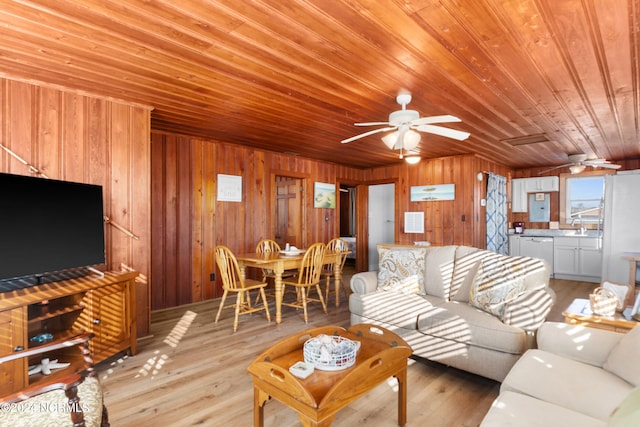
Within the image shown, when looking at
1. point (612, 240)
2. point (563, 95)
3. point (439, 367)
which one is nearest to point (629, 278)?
point (612, 240)

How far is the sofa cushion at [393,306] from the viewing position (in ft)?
9.25

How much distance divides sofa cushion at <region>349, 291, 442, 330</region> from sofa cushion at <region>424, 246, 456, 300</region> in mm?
137

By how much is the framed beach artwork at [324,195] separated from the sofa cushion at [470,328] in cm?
390

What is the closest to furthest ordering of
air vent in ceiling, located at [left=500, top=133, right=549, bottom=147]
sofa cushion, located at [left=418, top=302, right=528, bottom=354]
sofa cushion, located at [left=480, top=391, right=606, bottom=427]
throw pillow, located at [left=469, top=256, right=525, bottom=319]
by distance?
sofa cushion, located at [left=480, top=391, right=606, bottom=427] → sofa cushion, located at [left=418, top=302, right=528, bottom=354] → throw pillow, located at [left=469, top=256, right=525, bottom=319] → air vent in ceiling, located at [left=500, top=133, right=549, bottom=147]

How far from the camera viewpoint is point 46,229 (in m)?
2.41

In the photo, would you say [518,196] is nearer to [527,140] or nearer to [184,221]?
[527,140]

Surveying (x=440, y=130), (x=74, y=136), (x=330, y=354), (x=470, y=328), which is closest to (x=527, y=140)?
(x=440, y=130)

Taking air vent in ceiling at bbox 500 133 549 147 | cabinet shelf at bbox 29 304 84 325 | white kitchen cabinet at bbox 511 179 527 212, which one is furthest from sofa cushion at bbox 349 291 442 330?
white kitchen cabinet at bbox 511 179 527 212

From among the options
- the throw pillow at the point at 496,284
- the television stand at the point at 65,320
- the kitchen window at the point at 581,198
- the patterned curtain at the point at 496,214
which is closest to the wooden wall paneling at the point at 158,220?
the television stand at the point at 65,320

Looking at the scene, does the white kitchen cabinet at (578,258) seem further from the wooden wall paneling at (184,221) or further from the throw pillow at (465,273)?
the wooden wall paneling at (184,221)

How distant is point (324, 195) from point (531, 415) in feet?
18.0

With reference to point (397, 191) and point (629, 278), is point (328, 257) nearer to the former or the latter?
point (397, 191)

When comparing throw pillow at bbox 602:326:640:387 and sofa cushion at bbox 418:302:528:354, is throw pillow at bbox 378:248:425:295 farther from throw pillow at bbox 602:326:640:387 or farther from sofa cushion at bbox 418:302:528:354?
throw pillow at bbox 602:326:640:387

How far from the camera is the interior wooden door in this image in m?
6.22
